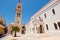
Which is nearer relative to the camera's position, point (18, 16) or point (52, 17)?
point (52, 17)

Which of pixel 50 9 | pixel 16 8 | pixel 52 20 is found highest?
pixel 16 8

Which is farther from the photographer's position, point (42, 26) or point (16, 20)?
point (16, 20)

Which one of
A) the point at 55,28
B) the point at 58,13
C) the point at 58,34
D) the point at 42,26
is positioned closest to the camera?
the point at 58,34

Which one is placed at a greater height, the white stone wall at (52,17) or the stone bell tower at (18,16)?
the stone bell tower at (18,16)

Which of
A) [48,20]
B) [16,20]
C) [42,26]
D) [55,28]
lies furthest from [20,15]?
[55,28]

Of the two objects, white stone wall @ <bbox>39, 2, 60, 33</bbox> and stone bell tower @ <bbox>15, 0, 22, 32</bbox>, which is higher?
stone bell tower @ <bbox>15, 0, 22, 32</bbox>

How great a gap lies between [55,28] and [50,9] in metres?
4.62

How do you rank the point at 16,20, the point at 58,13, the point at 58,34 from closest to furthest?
the point at 58,34 → the point at 58,13 → the point at 16,20

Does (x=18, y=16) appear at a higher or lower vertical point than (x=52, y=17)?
higher

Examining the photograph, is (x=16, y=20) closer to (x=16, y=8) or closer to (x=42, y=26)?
(x=16, y=8)

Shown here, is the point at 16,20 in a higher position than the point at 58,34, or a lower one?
higher

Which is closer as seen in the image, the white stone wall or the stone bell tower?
the white stone wall

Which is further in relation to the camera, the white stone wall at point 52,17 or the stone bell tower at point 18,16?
the stone bell tower at point 18,16

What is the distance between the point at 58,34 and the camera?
1661 centimetres
